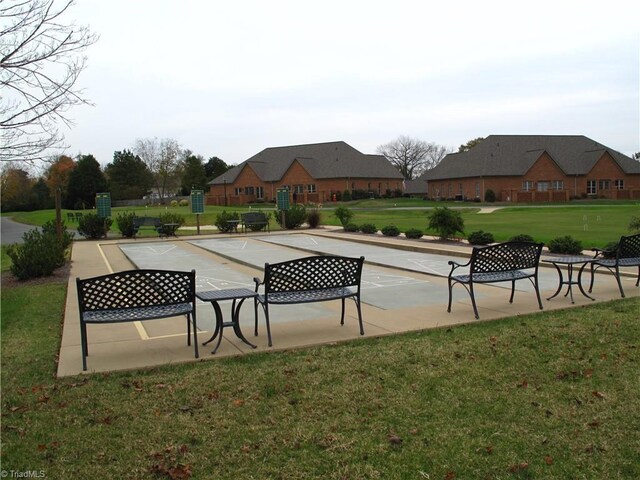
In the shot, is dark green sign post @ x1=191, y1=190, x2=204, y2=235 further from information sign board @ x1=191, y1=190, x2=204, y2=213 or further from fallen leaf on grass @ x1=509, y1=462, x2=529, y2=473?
fallen leaf on grass @ x1=509, y1=462, x2=529, y2=473

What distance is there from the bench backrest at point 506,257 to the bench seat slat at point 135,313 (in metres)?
4.28

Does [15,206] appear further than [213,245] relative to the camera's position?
Yes

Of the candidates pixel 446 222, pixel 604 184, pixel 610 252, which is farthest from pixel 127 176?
pixel 610 252

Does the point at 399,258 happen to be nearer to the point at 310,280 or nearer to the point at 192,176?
the point at 310,280

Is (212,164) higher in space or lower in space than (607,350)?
higher

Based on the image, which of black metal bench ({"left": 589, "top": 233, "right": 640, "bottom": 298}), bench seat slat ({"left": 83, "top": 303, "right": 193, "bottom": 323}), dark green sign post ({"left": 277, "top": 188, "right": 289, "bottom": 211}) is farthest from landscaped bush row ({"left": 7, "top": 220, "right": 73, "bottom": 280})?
dark green sign post ({"left": 277, "top": 188, "right": 289, "bottom": 211})

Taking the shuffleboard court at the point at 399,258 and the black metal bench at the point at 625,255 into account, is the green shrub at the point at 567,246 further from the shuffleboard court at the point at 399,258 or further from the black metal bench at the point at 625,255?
the black metal bench at the point at 625,255

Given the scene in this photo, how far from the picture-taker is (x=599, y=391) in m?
5.16

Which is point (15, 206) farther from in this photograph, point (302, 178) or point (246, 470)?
point (246, 470)

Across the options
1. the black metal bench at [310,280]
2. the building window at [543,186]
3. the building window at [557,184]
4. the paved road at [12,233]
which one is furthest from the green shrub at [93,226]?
the building window at [557,184]

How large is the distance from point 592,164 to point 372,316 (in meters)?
71.9

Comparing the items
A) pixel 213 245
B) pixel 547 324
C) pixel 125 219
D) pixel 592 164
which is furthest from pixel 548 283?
pixel 592 164

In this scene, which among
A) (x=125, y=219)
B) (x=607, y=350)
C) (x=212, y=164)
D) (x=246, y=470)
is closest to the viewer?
(x=246, y=470)

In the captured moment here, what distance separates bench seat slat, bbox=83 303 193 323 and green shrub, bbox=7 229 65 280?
829cm
